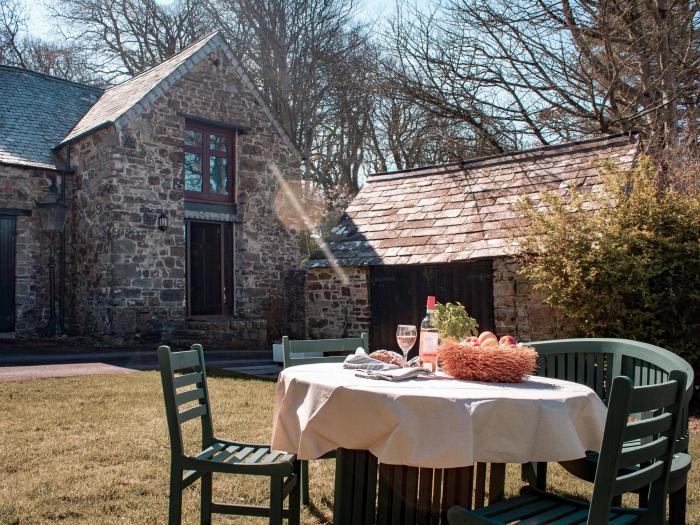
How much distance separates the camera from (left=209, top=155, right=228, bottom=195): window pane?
632 inches

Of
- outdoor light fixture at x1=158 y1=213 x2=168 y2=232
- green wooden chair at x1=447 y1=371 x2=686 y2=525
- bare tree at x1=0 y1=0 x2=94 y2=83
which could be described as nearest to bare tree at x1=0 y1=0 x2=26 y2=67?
bare tree at x1=0 y1=0 x2=94 y2=83

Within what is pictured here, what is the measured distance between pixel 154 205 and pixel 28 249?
9.76 feet

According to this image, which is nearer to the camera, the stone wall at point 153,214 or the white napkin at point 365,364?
the white napkin at point 365,364

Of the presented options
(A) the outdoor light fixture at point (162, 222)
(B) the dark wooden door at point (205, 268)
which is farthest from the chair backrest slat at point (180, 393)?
(B) the dark wooden door at point (205, 268)

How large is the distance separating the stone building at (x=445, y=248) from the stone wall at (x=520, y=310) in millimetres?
15

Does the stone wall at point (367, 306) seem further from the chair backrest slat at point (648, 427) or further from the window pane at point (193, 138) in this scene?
the chair backrest slat at point (648, 427)

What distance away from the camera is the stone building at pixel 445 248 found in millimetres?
9977

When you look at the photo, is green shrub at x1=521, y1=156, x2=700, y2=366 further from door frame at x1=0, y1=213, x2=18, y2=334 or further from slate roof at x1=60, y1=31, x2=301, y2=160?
door frame at x1=0, y1=213, x2=18, y2=334

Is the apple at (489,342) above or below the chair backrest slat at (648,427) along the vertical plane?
above

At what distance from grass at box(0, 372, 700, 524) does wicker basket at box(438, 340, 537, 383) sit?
1.63 metres

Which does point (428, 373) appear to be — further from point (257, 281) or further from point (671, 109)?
point (257, 281)

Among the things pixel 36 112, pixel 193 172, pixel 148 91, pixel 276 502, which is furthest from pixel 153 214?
pixel 276 502

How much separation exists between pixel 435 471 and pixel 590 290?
5.51 meters

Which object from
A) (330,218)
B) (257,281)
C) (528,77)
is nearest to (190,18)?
(330,218)
